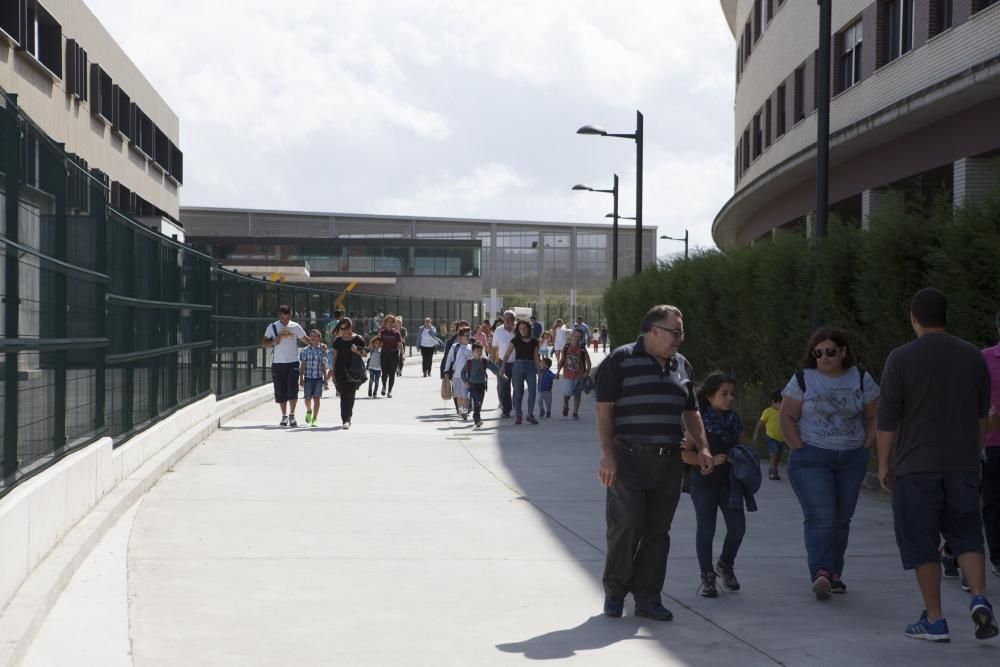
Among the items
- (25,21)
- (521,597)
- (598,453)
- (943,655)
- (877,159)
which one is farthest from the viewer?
(25,21)

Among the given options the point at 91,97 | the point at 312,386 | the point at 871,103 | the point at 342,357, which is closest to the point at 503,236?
the point at 91,97

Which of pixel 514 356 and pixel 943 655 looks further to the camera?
pixel 514 356

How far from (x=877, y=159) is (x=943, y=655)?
20279 millimetres

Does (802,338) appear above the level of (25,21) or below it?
below

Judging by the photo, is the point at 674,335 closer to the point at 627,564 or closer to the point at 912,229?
the point at 627,564

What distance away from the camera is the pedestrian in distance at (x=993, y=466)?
7.99 m

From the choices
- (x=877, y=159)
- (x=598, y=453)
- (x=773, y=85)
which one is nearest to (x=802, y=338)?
(x=598, y=453)

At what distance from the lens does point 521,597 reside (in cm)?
801

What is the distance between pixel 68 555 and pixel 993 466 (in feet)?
18.2

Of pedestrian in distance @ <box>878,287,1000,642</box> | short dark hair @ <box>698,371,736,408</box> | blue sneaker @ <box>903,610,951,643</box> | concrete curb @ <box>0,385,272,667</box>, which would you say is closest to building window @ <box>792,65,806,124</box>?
concrete curb @ <box>0,385,272,667</box>

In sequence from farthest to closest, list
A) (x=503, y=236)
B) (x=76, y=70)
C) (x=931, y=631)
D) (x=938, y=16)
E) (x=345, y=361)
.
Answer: (x=503, y=236) < (x=76, y=70) < (x=938, y=16) < (x=345, y=361) < (x=931, y=631)

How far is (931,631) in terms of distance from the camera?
6.87 m

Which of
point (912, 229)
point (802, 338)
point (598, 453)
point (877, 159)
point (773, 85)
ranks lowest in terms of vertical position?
point (598, 453)

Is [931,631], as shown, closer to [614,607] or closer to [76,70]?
[614,607]
